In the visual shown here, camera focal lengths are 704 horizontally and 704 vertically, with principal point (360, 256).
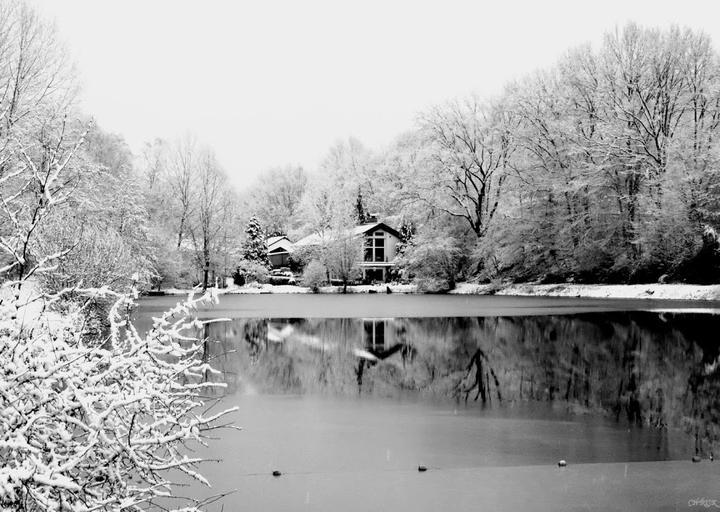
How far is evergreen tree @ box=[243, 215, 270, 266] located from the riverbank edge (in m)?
4.44

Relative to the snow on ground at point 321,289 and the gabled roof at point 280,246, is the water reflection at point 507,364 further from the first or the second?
the gabled roof at point 280,246

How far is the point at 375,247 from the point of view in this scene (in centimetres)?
7600

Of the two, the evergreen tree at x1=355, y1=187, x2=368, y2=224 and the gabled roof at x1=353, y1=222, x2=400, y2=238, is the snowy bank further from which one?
the evergreen tree at x1=355, y1=187, x2=368, y2=224

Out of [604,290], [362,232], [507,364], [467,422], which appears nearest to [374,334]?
[507,364]

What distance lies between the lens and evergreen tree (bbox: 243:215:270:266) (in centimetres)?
7044

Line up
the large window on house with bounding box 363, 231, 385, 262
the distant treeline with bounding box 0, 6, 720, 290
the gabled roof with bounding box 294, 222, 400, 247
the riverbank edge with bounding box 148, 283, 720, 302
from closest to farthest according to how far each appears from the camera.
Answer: the distant treeline with bounding box 0, 6, 720, 290
the riverbank edge with bounding box 148, 283, 720, 302
the gabled roof with bounding box 294, 222, 400, 247
the large window on house with bounding box 363, 231, 385, 262

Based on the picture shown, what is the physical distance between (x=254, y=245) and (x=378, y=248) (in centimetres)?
1349

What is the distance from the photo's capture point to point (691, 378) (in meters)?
13.5

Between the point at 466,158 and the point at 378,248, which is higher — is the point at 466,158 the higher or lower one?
Answer: the higher one

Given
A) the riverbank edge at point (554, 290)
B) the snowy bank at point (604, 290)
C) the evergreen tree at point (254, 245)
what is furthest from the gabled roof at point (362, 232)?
the snowy bank at point (604, 290)

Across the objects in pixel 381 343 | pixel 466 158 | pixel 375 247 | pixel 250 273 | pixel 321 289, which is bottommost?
pixel 381 343

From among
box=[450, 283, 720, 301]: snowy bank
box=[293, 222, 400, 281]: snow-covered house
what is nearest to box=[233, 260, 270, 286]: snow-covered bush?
box=[293, 222, 400, 281]: snow-covered house
